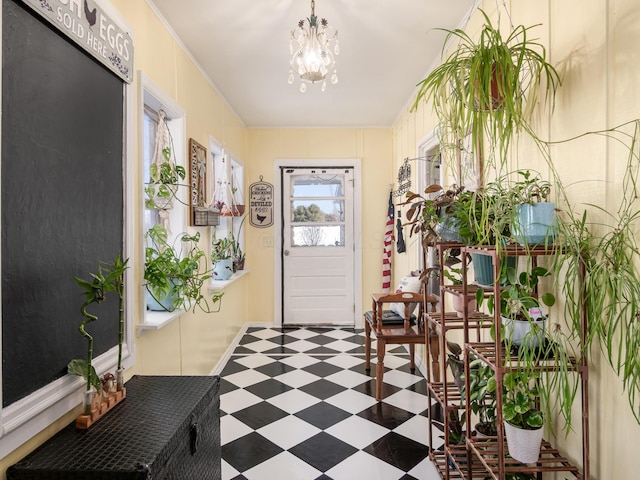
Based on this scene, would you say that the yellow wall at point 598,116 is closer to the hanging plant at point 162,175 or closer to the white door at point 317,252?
the hanging plant at point 162,175

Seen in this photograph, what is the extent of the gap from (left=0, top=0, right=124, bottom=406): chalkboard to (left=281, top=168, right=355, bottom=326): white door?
3440 millimetres

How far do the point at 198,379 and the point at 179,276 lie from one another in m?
0.67

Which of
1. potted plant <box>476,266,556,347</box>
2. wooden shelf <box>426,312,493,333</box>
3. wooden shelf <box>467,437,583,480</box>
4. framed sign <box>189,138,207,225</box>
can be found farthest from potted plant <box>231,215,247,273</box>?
potted plant <box>476,266,556,347</box>

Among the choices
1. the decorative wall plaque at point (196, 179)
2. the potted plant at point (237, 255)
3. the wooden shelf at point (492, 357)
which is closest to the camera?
the wooden shelf at point (492, 357)

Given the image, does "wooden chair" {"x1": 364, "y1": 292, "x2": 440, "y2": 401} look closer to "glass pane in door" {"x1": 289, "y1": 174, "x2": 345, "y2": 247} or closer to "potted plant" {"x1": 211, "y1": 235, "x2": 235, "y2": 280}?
"potted plant" {"x1": 211, "y1": 235, "x2": 235, "y2": 280}

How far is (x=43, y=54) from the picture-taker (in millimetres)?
1332

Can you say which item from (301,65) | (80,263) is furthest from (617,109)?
(80,263)

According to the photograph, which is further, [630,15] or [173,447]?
[173,447]

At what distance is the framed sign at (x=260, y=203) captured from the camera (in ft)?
16.7

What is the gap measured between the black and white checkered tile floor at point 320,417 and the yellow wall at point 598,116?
1001 mm

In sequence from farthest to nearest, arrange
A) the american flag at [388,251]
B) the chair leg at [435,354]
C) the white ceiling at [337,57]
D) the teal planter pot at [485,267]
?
the american flag at [388,251], the chair leg at [435,354], the white ceiling at [337,57], the teal planter pot at [485,267]

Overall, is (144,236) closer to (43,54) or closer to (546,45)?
(43,54)

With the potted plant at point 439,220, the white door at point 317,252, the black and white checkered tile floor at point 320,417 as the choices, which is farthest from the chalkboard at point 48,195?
the white door at point 317,252

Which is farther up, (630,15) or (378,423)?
(630,15)
